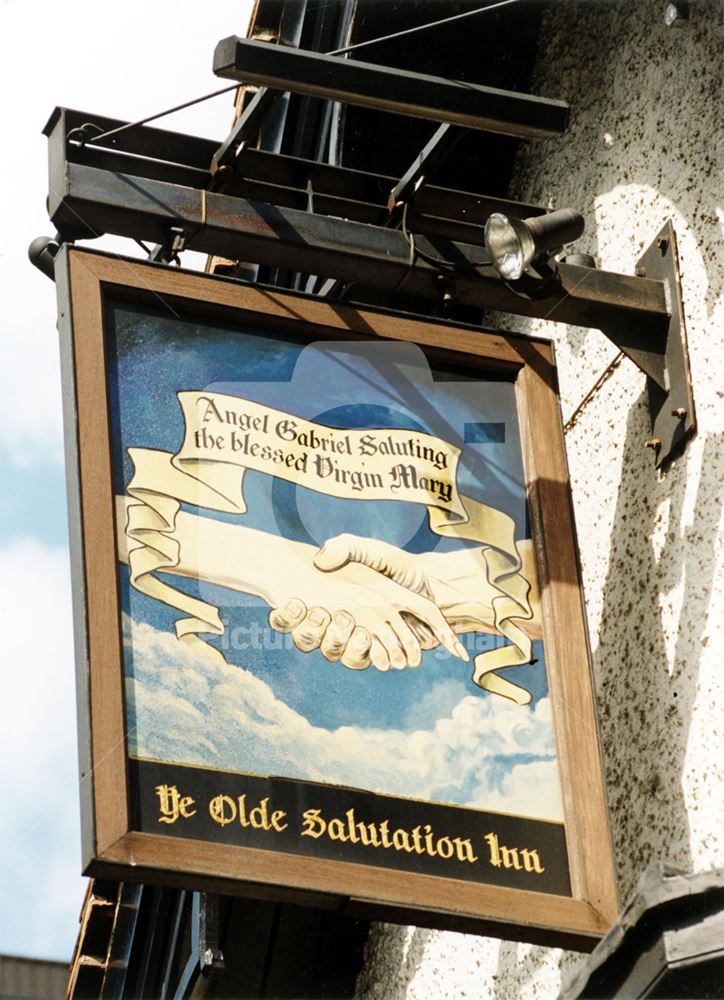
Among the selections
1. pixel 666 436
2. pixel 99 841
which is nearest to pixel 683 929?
pixel 99 841

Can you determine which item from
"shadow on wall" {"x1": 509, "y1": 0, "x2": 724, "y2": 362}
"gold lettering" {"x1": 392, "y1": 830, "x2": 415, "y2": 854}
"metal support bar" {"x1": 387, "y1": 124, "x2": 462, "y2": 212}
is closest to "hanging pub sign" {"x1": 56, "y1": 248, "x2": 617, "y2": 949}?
"gold lettering" {"x1": 392, "y1": 830, "x2": 415, "y2": 854}

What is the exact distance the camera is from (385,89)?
3.54 m

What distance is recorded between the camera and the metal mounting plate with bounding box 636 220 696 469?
3.72m

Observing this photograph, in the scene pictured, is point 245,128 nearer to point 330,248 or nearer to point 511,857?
point 330,248

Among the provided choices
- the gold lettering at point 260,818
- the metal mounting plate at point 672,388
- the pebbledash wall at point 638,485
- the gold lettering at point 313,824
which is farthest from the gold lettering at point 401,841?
the metal mounting plate at point 672,388

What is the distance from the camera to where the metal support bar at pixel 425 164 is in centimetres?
382

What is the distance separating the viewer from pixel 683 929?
95.2 inches

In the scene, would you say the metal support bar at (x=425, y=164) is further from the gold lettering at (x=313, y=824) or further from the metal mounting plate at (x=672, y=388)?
the gold lettering at (x=313, y=824)

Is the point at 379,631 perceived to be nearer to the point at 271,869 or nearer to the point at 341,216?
the point at 271,869

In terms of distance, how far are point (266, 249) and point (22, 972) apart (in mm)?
7102

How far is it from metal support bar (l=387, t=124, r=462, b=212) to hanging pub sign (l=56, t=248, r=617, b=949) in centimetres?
38

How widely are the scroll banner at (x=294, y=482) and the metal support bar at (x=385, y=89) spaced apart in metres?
0.72

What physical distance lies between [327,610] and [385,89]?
121 centimetres

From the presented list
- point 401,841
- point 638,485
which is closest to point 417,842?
point 401,841
